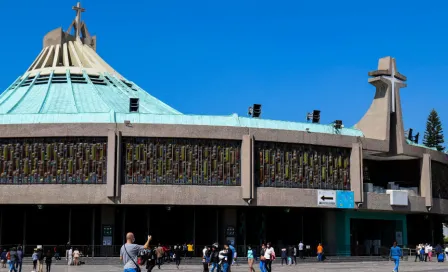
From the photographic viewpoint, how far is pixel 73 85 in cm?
6219

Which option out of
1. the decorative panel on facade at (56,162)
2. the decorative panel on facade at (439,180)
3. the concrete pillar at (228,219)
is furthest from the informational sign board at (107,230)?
the decorative panel on facade at (439,180)

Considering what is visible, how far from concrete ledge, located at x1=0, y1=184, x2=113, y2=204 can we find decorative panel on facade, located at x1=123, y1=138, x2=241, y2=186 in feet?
6.99

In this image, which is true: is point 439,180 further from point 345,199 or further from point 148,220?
point 148,220

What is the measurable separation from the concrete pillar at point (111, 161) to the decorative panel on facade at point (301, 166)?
32.4 feet

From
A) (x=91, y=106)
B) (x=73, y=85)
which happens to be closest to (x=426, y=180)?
(x=91, y=106)

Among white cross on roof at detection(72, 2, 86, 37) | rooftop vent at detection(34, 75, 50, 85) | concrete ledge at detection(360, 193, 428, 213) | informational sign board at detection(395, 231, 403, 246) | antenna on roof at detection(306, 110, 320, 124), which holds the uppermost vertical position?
white cross on roof at detection(72, 2, 86, 37)

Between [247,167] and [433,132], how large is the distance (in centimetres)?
5857

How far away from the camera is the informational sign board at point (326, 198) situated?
5125cm

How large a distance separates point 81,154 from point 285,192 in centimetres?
1413

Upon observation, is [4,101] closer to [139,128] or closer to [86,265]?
[139,128]

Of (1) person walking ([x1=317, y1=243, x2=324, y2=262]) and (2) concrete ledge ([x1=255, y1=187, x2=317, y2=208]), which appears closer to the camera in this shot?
(1) person walking ([x1=317, y1=243, x2=324, y2=262])

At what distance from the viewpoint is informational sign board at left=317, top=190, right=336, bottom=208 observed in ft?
168

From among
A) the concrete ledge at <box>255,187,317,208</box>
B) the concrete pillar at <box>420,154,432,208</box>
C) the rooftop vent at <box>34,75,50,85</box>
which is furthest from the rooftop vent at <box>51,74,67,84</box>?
the concrete pillar at <box>420,154,432,208</box>

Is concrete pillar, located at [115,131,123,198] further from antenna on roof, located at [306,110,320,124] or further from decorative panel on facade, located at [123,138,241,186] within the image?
antenna on roof, located at [306,110,320,124]
